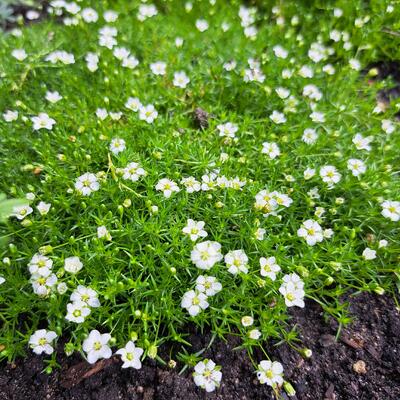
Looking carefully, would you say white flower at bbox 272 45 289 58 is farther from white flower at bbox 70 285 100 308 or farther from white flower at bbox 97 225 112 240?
white flower at bbox 70 285 100 308

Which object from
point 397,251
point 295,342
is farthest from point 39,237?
point 397,251

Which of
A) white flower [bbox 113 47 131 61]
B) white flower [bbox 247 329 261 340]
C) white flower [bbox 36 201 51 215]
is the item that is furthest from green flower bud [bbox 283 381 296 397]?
white flower [bbox 113 47 131 61]

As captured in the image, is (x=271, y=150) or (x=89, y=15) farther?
(x=89, y=15)

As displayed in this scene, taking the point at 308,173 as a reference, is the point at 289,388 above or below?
below

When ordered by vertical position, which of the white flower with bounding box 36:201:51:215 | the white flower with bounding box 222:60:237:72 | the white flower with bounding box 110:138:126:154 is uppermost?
the white flower with bounding box 222:60:237:72

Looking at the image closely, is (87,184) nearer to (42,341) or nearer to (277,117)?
(42,341)

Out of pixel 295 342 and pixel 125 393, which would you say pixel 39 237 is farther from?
pixel 295 342

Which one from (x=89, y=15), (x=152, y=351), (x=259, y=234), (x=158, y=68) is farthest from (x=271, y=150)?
(x=89, y=15)
